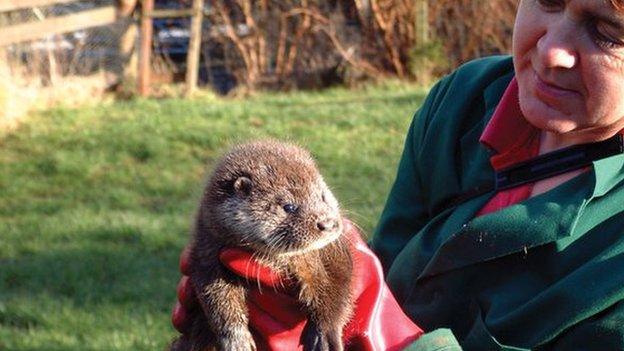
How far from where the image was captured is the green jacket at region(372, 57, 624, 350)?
8.01ft

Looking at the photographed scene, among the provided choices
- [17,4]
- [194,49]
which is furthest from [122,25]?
[17,4]

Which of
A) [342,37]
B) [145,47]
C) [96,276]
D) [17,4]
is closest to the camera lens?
[96,276]

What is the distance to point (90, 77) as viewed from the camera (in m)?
12.6

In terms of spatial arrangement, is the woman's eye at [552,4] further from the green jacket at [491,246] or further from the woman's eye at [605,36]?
the green jacket at [491,246]

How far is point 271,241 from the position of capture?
9.30 feet

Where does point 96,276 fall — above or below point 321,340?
below

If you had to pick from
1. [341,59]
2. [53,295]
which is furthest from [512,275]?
[341,59]

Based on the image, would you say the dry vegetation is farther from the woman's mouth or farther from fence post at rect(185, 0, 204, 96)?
the woman's mouth

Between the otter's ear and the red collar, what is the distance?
0.64 m

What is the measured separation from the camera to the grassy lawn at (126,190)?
634 cm

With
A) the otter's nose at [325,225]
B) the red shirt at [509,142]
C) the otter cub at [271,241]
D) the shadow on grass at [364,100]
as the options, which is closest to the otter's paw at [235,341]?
the otter cub at [271,241]

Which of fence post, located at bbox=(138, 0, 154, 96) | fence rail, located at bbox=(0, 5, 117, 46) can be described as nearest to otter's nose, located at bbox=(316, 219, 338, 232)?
fence rail, located at bbox=(0, 5, 117, 46)

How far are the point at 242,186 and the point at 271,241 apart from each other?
0.63ft

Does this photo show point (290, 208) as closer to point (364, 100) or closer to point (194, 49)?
point (364, 100)
